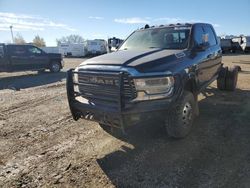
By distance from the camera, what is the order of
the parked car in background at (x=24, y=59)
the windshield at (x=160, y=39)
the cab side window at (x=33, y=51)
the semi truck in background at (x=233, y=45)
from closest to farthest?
the windshield at (x=160, y=39) < the parked car in background at (x=24, y=59) < the cab side window at (x=33, y=51) < the semi truck in background at (x=233, y=45)

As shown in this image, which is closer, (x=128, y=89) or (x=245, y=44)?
(x=128, y=89)

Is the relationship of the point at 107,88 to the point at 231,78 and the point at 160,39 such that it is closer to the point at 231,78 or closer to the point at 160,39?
the point at 160,39

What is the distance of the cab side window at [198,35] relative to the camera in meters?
5.65

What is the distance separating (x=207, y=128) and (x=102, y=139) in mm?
2124

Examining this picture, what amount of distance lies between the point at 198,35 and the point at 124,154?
323 centimetres

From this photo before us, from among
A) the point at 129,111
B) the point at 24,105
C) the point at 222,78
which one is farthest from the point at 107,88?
the point at 222,78

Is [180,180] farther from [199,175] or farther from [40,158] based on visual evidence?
[40,158]

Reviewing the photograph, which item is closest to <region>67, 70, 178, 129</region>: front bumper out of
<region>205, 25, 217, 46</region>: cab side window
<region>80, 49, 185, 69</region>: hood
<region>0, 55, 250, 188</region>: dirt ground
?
<region>0, 55, 250, 188</region>: dirt ground

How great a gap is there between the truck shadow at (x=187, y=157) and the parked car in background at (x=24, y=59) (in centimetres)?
1240

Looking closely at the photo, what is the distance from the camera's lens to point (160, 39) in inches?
225

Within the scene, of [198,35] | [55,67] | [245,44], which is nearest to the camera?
[198,35]

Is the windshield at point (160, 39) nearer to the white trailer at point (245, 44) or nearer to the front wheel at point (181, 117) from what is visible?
the front wheel at point (181, 117)

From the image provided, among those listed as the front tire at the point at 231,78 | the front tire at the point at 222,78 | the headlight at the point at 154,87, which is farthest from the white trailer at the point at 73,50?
the headlight at the point at 154,87

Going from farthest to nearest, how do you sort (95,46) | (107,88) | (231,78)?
(95,46) < (231,78) < (107,88)
